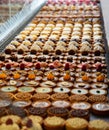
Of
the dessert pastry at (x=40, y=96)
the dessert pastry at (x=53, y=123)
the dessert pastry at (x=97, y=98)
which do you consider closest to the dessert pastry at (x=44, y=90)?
the dessert pastry at (x=40, y=96)

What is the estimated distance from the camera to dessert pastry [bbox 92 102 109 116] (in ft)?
11.8

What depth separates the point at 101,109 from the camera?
363cm

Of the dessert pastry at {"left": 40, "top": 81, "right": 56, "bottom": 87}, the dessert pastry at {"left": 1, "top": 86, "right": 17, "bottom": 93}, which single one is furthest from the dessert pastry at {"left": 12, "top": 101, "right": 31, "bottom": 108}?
the dessert pastry at {"left": 40, "top": 81, "right": 56, "bottom": 87}

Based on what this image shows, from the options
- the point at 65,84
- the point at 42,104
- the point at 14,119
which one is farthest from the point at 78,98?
the point at 14,119

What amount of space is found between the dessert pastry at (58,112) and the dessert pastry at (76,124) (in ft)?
0.39

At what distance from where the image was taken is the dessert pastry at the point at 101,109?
3.60m

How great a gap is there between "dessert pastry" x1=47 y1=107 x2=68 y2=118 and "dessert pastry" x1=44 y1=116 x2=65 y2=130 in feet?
0.28

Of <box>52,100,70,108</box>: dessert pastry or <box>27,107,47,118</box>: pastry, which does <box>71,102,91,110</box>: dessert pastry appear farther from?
<box>27,107,47,118</box>: pastry

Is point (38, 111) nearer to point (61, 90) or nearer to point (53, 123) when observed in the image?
point (53, 123)

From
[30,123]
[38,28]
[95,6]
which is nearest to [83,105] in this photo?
[30,123]

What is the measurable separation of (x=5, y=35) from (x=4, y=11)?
121cm

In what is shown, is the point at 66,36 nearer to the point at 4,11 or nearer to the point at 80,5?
the point at 4,11

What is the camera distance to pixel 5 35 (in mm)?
6629

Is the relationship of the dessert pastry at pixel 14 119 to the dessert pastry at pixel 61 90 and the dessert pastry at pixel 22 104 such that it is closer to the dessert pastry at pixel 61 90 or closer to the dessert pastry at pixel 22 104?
the dessert pastry at pixel 22 104
